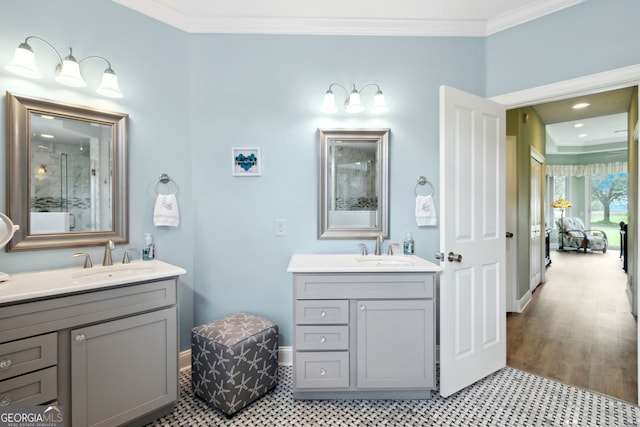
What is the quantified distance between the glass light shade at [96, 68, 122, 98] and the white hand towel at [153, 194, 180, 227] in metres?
0.70

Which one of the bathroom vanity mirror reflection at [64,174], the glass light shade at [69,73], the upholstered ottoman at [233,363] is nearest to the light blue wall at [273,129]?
the bathroom vanity mirror reflection at [64,174]

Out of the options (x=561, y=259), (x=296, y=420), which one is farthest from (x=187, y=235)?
(x=561, y=259)

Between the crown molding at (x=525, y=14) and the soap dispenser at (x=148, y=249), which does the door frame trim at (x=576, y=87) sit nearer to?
the crown molding at (x=525, y=14)

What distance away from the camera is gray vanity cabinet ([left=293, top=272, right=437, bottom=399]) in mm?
1886

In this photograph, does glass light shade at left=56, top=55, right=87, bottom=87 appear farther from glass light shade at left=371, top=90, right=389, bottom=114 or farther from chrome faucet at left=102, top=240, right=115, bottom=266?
glass light shade at left=371, top=90, right=389, bottom=114

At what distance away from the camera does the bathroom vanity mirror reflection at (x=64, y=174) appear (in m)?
1.67

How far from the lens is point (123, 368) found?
5.20 ft

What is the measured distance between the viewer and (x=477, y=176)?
2.13m

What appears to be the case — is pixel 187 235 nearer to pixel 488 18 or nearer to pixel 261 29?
pixel 261 29

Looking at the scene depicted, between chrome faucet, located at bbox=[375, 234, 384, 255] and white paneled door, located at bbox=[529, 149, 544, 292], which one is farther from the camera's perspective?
white paneled door, located at bbox=[529, 149, 544, 292]

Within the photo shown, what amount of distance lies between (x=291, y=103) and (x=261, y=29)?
1.97 ft

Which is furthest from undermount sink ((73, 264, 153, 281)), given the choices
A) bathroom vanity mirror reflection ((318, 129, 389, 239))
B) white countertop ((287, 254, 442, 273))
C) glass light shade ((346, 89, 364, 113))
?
glass light shade ((346, 89, 364, 113))

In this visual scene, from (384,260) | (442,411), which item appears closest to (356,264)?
(384,260)

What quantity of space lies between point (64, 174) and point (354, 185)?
6.25 feet
